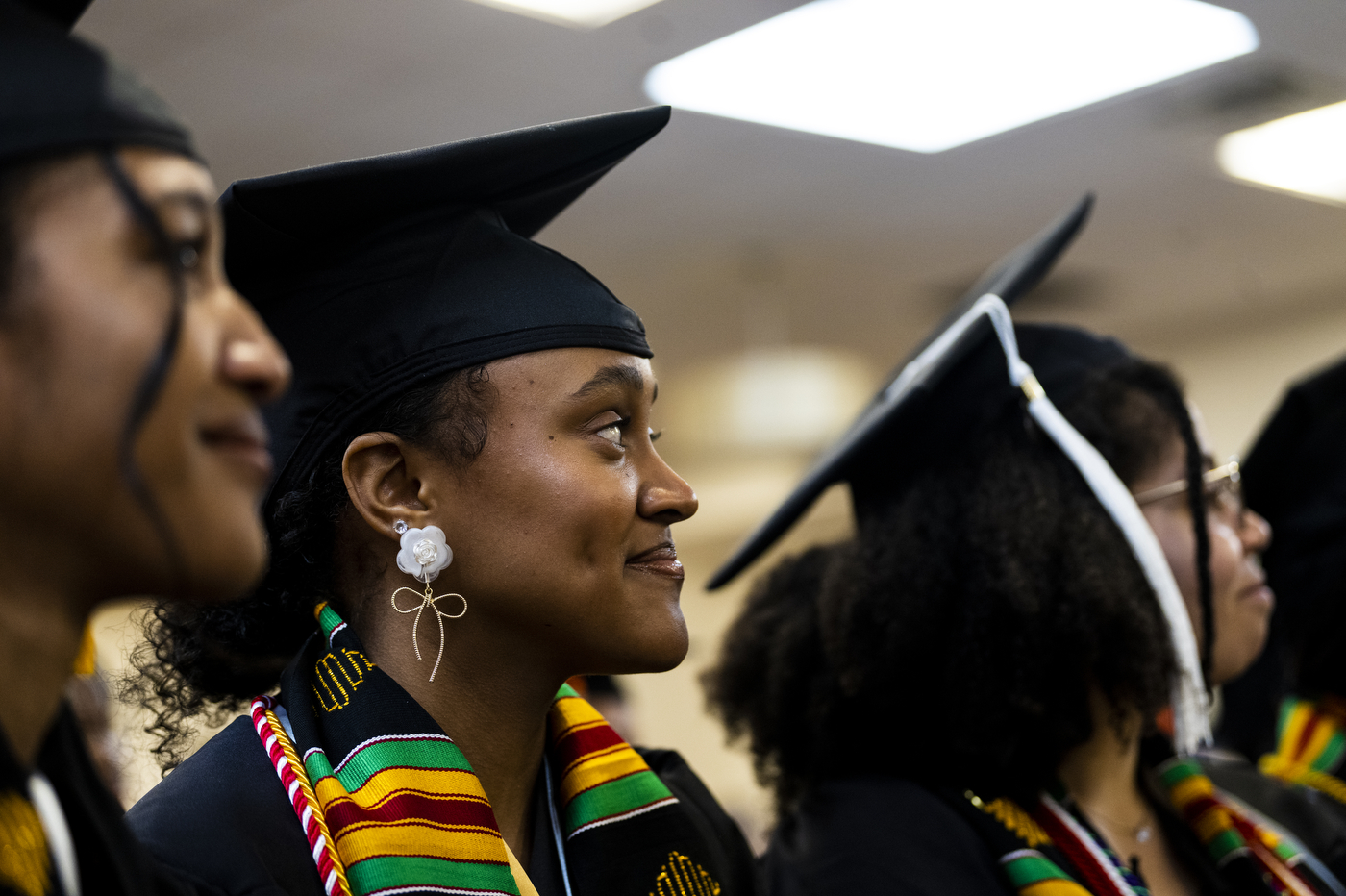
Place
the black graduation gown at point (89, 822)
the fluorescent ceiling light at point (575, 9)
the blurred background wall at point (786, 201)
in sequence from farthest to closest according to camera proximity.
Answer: the blurred background wall at point (786, 201), the fluorescent ceiling light at point (575, 9), the black graduation gown at point (89, 822)

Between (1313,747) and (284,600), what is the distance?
191cm

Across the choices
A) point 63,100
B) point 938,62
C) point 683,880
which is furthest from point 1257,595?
point 938,62

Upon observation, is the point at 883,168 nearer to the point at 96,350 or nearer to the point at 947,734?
the point at 947,734

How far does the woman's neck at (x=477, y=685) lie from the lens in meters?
1.35

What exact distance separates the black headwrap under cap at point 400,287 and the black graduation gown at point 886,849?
30.1 inches

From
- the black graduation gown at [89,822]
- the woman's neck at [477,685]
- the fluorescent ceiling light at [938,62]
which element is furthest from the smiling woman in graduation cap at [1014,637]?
the fluorescent ceiling light at [938,62]

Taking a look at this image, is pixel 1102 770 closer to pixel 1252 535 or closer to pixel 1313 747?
pixel 1252 535

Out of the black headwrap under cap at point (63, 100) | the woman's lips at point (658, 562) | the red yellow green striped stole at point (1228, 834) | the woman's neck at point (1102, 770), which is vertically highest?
the black headwrap under cap at point (63, 100)

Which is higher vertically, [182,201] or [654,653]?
[182,201]

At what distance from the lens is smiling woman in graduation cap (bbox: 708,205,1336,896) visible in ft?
5.72

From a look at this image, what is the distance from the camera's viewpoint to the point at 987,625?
1776 millimetres

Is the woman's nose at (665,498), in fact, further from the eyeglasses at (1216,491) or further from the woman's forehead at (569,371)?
the eyeglasses at (1216,491)

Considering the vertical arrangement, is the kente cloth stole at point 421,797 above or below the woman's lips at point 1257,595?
below

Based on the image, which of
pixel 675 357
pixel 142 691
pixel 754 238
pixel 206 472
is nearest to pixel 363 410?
pixel 142 691
